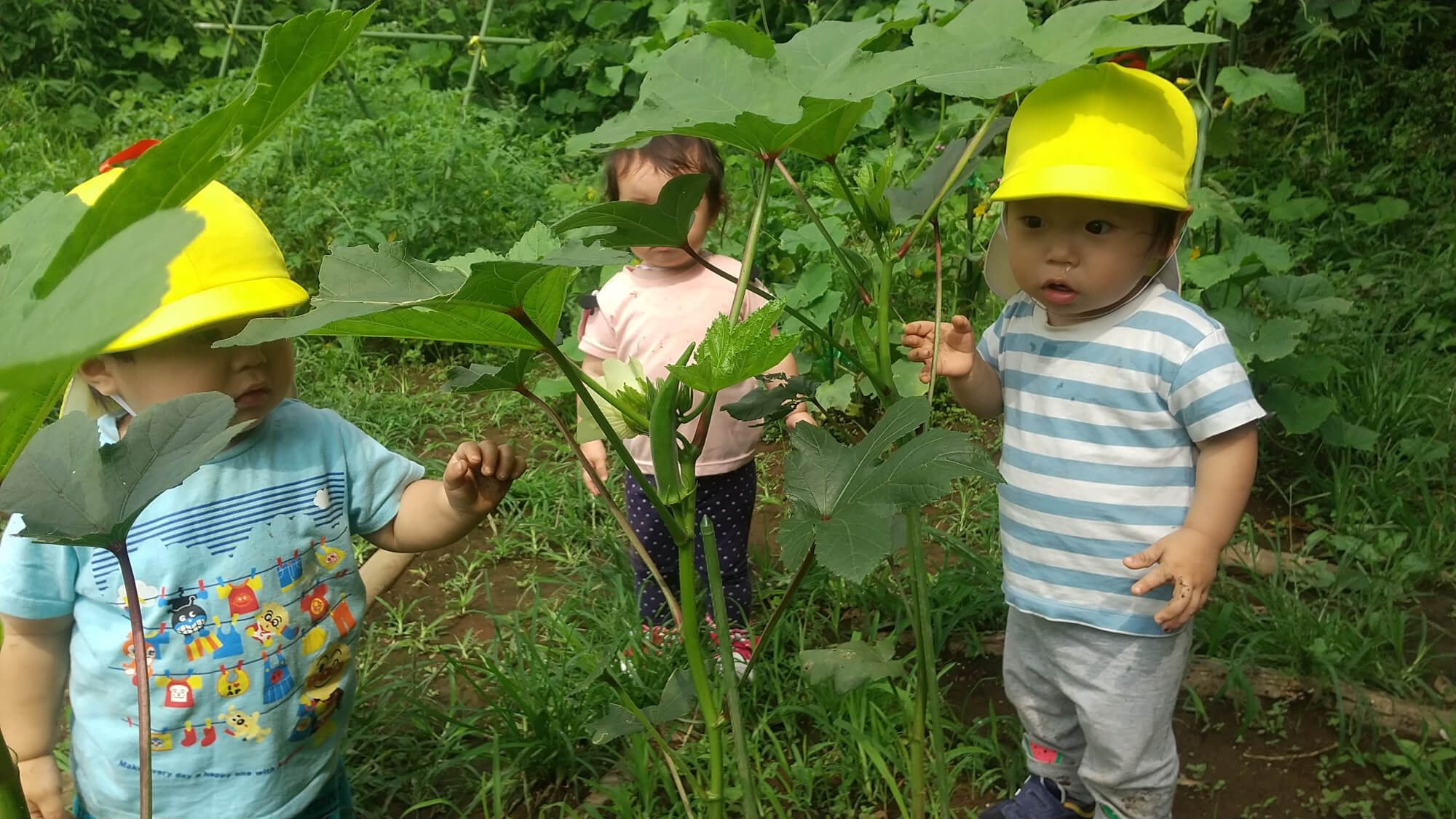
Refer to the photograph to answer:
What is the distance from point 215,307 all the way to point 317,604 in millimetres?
446

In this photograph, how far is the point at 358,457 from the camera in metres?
1.51

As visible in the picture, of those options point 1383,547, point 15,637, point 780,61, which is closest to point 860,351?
point 780,61

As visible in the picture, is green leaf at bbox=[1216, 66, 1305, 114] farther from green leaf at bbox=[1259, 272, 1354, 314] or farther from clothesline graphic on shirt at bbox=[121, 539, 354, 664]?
clothesline graphic on shirt at bbox=[121, 539, 354, 664]

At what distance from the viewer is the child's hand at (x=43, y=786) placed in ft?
4.49

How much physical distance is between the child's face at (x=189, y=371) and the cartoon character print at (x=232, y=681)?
1.05 feet

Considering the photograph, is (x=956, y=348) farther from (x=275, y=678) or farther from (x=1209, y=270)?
(x=1209, y=270)

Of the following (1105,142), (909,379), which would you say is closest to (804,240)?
(909,379)

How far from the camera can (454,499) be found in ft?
4.43

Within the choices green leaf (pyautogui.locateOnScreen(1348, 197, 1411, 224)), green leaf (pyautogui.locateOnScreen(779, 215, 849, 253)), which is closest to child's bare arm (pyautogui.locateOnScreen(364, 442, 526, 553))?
green leaf (pyautogui.locateOnScreen(779, 215, 849, 253))

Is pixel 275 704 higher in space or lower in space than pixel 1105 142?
lower

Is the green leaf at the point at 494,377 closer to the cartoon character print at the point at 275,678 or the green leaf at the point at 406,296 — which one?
the green leaf at the point at 406,296

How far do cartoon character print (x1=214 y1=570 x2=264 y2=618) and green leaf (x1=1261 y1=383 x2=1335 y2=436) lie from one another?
2.28m

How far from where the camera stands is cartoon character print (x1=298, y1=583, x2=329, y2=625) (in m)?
1.43

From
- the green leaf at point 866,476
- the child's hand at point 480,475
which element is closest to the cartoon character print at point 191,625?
the child's hand at point 480,475
